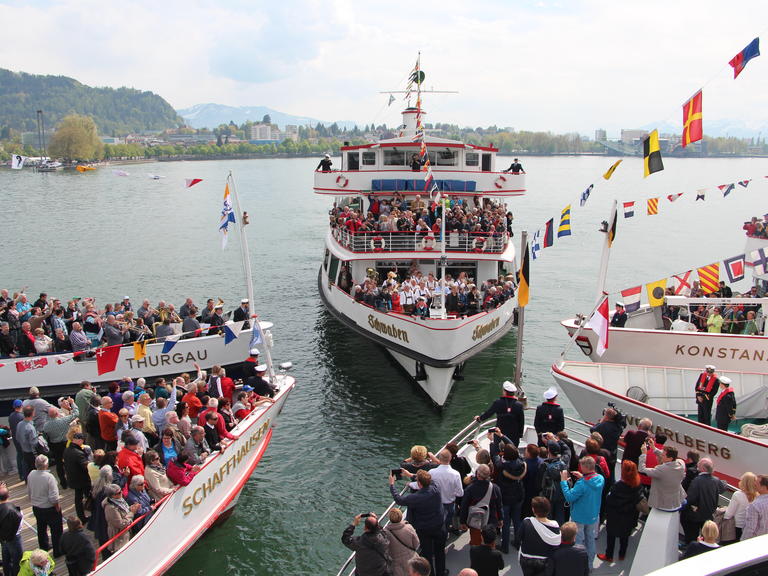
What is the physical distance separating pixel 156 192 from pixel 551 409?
8129cm

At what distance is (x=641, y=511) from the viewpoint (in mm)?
7777

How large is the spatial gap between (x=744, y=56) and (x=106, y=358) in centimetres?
1184

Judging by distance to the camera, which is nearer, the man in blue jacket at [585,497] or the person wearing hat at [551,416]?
the man in blue jacket at [585,497]

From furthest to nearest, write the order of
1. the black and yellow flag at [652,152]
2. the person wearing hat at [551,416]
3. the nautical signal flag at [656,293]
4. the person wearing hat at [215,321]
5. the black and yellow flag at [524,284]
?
the nautical signal flag at [656,293] → the person wearing hat at [215,321] → the black and yellow flag at [524,284] → the black and yellow flag at [652,152] → the person wearing hat at [551,416]

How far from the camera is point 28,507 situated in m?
9.39

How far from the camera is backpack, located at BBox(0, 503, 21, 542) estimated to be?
7.35 meters

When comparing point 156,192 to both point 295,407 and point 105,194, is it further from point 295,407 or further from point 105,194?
point 295,407

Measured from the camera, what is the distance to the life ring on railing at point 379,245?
18403 mm

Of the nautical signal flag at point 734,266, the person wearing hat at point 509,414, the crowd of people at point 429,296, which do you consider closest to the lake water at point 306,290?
the crowd of people at point 429,296

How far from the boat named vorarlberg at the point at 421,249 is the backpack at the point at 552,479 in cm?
754

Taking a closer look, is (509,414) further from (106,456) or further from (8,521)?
(8,521)

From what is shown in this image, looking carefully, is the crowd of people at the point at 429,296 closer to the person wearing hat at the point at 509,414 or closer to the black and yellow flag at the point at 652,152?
the black and yellow flag at the point at 652,152

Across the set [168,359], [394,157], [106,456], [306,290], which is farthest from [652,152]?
[306,290]

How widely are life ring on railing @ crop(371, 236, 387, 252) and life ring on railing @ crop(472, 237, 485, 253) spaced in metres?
2.50
